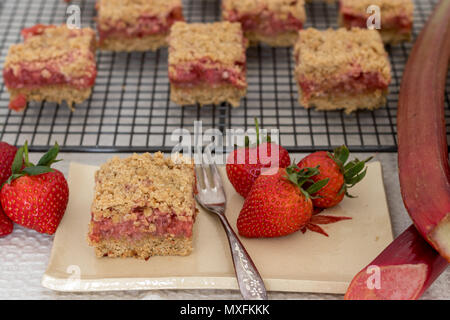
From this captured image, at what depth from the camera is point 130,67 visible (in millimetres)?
2939

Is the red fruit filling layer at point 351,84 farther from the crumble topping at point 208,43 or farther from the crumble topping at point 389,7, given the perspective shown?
the crumble topping at point 389,7

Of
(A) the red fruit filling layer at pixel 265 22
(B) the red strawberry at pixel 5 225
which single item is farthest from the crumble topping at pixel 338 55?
(B) the red strawberry at pixel 5 225

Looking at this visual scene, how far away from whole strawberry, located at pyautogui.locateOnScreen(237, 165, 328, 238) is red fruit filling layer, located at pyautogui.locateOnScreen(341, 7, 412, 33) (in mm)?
1310

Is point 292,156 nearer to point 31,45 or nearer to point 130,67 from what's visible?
point 130,67

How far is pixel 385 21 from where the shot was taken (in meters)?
2.93

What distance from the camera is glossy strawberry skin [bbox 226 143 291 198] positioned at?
2.03 metres

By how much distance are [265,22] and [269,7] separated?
0.26 feet

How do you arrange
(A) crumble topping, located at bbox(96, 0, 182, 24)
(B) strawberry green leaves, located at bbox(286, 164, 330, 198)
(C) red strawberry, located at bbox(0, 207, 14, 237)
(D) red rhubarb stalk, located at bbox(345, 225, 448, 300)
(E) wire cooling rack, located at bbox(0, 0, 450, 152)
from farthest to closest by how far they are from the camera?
(A) crumble topping, located at bbox(96, 0, 182, 24)
(E) wire cooling rack, located at bbox(0, 0, 450, 152)
(C) red strawberry, located at bbox(0, 207, 14, 237)
(B) strawberry green leaves, located at bbox(286, 164, 330, 198)
(D) red rhubarb stalk, located at bbox(345, 225, 448, 300)

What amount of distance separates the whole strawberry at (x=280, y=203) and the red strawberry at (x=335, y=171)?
58 mm

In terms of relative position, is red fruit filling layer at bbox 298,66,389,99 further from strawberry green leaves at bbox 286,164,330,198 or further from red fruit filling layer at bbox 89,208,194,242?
red fruit filling layer at bbox 89,208,194,242

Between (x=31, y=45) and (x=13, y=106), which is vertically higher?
(x=31, y=45)

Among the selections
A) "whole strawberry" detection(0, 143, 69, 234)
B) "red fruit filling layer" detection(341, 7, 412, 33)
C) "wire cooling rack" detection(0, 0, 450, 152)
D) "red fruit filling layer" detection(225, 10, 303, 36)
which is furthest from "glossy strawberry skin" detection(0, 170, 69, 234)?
"red fruit filling layer" detection(341, 7, 412, 33)

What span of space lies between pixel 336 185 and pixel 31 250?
1089mm
